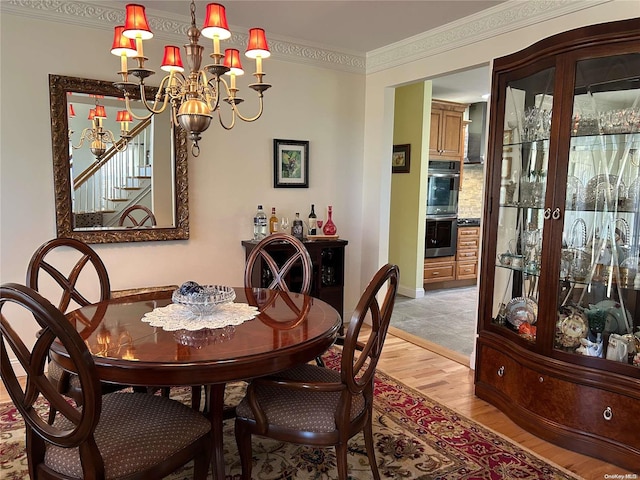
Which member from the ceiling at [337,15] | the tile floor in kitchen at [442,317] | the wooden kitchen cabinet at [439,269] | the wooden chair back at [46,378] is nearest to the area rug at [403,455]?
the wooden chair back at [46,378]

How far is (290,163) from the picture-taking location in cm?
418

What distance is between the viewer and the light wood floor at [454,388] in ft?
7.41

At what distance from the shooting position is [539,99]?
8.52ft

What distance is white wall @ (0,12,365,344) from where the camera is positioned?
3.10 meters

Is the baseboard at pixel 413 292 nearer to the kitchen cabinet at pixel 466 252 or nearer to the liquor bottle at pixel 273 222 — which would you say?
the kitchen cabinet at pixel 466 252

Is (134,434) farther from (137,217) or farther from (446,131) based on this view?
(446,131)

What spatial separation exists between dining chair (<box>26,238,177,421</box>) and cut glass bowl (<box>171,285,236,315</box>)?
1.29 feet

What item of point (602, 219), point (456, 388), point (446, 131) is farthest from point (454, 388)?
point (446, 131)

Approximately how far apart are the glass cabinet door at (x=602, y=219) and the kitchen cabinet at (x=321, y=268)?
6.57 ft

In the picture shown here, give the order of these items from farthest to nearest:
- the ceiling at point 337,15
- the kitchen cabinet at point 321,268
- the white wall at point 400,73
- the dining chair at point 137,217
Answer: the kitchen cabinet at point 321,268 < the dining chair at point 137,217 < the ceiling at point 337,15 < the white wall at point 400,73

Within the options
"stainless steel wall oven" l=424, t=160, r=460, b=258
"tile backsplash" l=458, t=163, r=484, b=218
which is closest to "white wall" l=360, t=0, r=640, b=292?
"stainless steel wall oven" l=424, t=160, r=460, b=258

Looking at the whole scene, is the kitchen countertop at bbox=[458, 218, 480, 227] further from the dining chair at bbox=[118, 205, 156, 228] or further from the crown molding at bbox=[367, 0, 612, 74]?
the dining chair at bbox=[118, 205, 156, 228]

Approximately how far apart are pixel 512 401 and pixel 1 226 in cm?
345

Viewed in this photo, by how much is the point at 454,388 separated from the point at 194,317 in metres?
1.97
